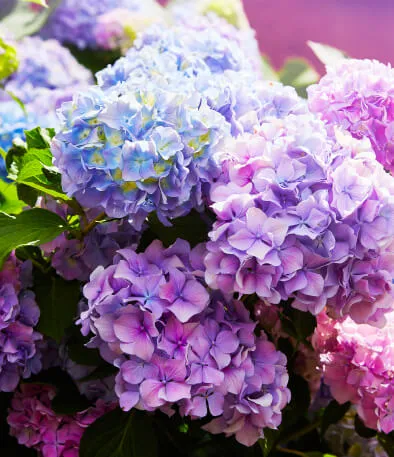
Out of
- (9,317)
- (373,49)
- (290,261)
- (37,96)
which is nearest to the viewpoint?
(290,261)

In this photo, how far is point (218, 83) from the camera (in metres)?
0.57

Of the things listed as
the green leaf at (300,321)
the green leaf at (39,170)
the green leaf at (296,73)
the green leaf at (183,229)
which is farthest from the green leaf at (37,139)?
the green leaf at (296,73)

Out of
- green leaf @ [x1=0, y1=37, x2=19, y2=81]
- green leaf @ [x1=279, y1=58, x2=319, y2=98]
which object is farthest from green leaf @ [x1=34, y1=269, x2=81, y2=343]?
green leaf @ [x1=279, y1=58, x2=319, y2=98]

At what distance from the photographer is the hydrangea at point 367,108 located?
569mm

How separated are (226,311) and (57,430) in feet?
0.65

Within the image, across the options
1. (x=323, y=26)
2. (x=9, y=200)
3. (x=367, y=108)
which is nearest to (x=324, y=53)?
(x=367, y=108)

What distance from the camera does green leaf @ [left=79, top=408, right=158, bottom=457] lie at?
0.58m

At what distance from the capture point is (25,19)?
4.01 ft

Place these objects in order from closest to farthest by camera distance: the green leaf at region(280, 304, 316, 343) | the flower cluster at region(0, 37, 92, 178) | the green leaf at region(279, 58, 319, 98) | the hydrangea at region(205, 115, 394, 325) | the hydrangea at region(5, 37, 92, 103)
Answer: the hydrangea at region(205, 115, 394, 325) → the green leaf at region(280, 304, 316, 343) → the flower cluster at region(0, 37, 92, 178) → the hydrangea at region(5, 37, 92, 103) → the green leaf at region(279, 58, 319, 98)

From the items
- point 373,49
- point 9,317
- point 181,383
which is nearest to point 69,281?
point 9,317

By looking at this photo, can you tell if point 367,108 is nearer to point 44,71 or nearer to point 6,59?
point 6,59

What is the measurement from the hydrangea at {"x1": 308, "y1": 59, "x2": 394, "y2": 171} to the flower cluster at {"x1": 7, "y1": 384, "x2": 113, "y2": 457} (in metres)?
0.27

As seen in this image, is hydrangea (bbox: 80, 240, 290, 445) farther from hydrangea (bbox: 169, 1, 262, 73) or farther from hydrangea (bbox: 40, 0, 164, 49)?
hydrangea (bbox: 40, 0, 164, 49)

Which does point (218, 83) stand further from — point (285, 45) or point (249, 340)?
point (285, 45)
